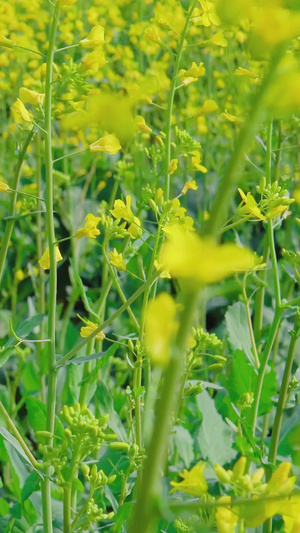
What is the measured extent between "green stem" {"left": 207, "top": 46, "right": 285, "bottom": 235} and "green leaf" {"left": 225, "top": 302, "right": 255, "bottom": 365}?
43.2 inches

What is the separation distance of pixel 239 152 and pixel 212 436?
130 centimetres

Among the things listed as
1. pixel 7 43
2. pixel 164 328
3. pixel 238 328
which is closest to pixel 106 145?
pixel 7 43

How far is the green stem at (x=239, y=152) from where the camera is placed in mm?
453

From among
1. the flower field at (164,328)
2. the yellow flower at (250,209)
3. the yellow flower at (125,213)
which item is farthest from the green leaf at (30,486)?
the yellow flower at (250,209)

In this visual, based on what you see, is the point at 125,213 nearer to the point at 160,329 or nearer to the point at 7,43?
the point at 7,43

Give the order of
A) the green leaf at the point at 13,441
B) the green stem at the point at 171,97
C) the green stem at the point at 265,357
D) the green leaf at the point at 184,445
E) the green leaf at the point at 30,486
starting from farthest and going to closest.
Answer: the green leaf at the point at 184,445 < the green leaf at the point at 30,486 < the green stem at the point at 265,357 < the green stem at the point at 171,97 < the green leaf at the point at 13,441

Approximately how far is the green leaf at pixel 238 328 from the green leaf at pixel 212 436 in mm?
159

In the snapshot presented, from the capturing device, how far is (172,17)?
104cm

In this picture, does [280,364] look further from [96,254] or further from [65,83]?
[65,83]

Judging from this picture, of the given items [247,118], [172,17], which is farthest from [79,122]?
[172,17]

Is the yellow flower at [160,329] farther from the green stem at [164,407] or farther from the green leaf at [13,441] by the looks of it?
the green leaf at [13,441]

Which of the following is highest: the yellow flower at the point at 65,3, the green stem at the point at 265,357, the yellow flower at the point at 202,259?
the yellow flower at the point at 65,3

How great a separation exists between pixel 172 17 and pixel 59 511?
1.06 meters

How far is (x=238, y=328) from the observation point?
5.32ft
